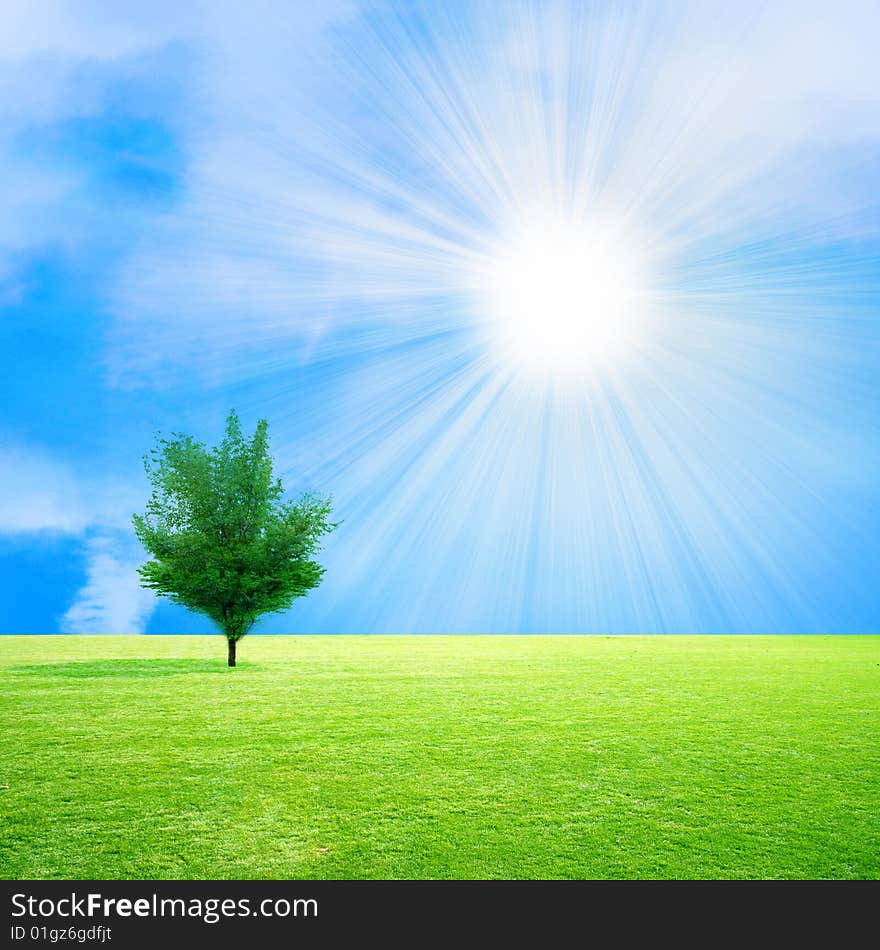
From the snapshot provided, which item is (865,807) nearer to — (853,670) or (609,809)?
(609,809)

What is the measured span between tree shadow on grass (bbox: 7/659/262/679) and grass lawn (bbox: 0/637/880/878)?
2999mm

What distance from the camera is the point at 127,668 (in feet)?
86.9

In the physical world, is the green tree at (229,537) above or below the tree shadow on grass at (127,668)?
above

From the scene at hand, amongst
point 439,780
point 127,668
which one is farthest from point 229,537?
point 439,780

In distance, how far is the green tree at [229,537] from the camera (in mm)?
30641

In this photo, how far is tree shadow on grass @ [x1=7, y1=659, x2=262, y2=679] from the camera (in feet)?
79.8

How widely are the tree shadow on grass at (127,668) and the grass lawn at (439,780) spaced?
3.00m

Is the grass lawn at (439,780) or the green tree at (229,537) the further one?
the green tree at (229,537)
